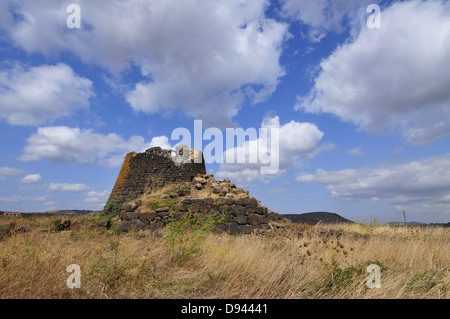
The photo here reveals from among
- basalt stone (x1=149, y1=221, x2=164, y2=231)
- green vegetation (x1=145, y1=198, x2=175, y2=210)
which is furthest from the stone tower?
basalt stone (x1=149, y1=221, x2=164, y2=231)

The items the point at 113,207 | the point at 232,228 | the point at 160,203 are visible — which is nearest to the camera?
the point at 232,228

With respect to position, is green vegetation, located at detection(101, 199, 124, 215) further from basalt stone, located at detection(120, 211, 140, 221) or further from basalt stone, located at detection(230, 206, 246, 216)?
basalt stone, located at detection(230, 206, 246, 216)

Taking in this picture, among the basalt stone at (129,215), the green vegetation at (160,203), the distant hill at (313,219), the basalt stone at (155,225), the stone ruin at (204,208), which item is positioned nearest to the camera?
the stone ruin at (204,208)

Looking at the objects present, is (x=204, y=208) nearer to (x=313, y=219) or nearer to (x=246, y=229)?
(x=246, y=229)

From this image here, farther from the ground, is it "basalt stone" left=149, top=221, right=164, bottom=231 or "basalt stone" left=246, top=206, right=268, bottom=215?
"basalt stone" left=246, top=206, right=268, bottom=215

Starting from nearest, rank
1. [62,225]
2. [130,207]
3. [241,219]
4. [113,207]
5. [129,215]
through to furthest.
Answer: [241,219] < [129,215] < [130,207] < [62,225] < [113,207]

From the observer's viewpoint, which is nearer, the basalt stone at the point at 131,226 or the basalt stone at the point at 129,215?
the basalt stone at the point at 131,226

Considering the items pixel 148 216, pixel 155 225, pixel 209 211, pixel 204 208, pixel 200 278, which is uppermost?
pixel 204 208

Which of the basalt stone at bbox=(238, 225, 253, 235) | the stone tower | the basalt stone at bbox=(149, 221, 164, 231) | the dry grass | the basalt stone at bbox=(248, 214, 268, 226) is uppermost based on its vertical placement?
the stone tower

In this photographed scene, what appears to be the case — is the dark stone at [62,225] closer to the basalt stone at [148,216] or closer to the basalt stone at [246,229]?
the basalt stone at [148,216]

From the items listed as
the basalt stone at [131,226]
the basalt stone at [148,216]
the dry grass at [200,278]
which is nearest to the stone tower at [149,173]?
the basalt stone at [131,226]

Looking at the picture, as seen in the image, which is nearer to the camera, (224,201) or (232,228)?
(232,228)

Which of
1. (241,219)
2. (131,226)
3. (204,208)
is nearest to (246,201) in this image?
(241,219)
